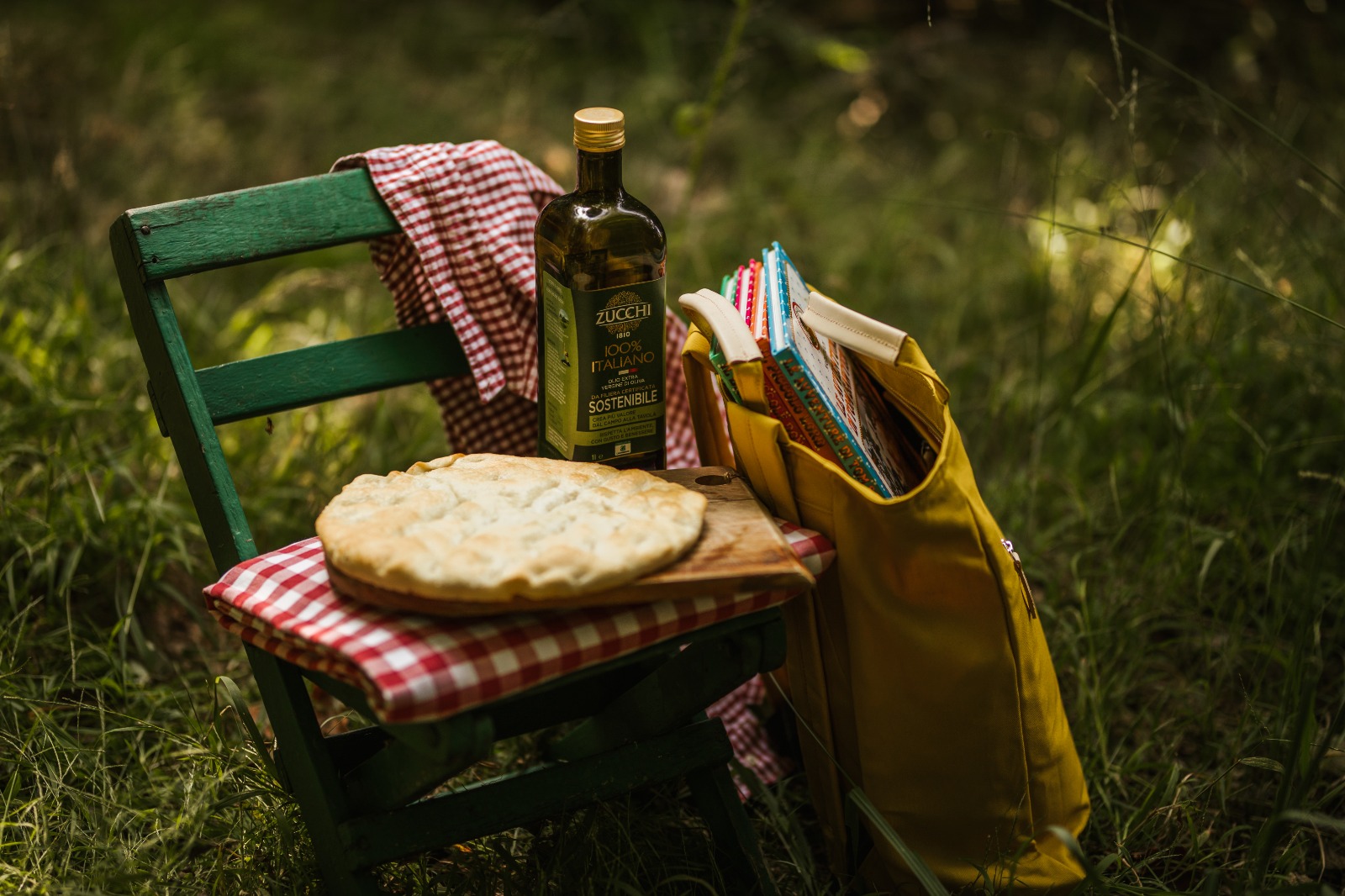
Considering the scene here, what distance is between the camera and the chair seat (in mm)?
1273

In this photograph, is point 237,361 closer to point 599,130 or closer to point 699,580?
point 599,130

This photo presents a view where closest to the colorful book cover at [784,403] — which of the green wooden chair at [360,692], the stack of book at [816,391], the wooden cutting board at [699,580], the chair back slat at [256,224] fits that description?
the stack of book at [816,391]

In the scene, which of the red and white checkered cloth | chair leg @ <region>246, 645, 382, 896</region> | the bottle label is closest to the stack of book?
the bottle label

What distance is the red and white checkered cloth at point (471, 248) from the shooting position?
6.62ft

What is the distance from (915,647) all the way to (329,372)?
3.75 ft

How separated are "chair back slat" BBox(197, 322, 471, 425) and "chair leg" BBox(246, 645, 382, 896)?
1.59 ft

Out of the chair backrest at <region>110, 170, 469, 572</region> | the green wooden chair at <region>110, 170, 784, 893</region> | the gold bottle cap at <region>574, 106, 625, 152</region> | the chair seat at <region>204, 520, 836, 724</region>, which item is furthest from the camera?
the chair backrest at <region>110, 170, 469, 572</region>

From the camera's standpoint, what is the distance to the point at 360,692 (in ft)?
4.65

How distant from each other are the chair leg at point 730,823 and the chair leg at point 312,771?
Result: 0.54 meters

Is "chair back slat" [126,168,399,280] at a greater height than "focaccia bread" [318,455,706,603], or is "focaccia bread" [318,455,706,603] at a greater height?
"chair back slat" [126,168,399,280]

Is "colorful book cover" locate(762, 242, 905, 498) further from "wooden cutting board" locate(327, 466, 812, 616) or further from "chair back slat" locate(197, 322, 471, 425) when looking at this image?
"chair back slat" locate(197, 322, 471, 425)

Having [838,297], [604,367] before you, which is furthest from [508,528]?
[838,297]

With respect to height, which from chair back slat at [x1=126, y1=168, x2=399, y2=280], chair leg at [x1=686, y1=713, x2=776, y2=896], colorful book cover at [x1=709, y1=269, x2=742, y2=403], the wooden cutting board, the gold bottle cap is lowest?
chair leg at [x1=686, y1=713, x2=776, y2=896]

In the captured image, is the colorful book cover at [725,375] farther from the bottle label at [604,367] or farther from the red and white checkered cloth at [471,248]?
the red and white checkered cloth at [471,248]
